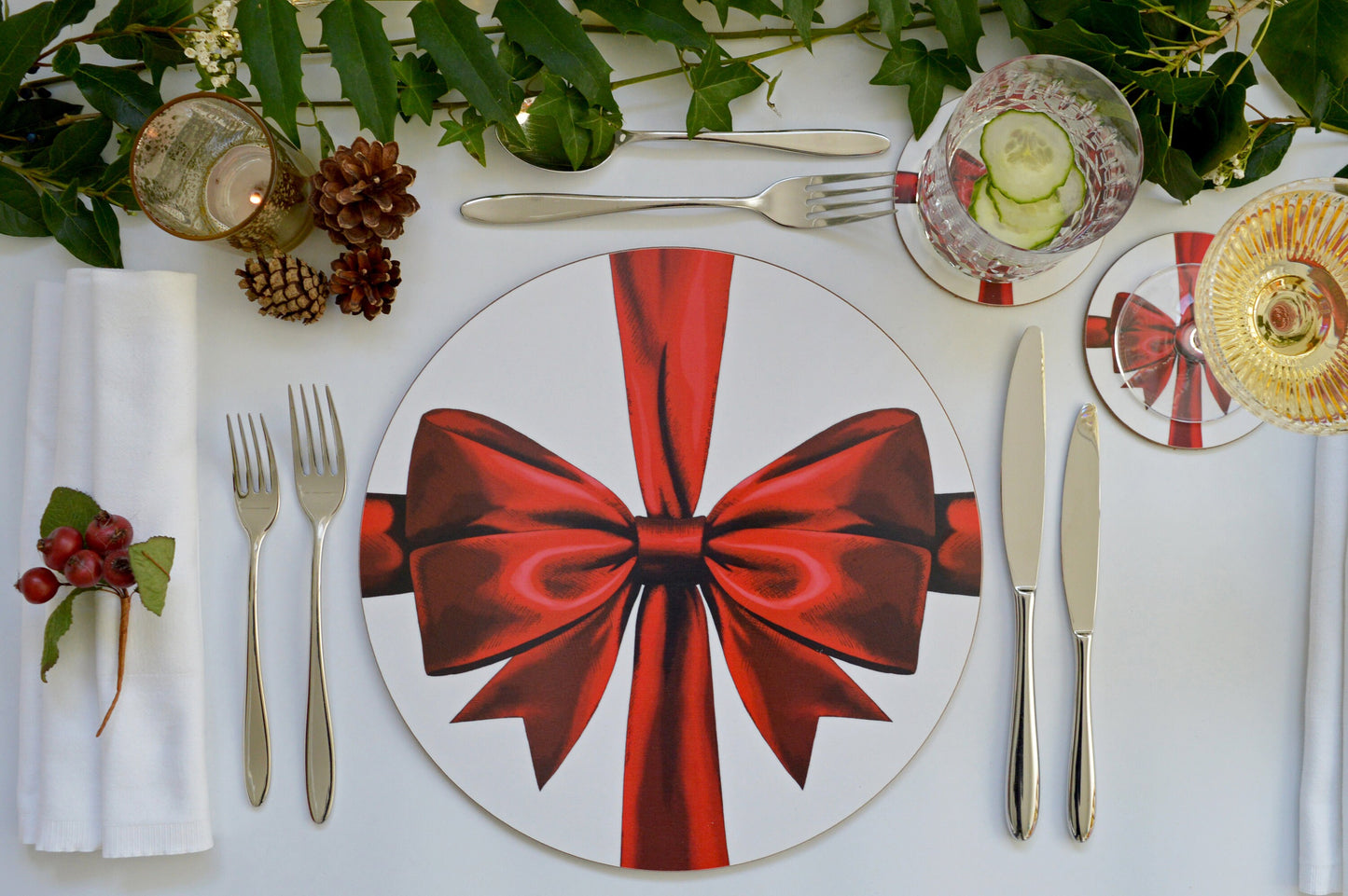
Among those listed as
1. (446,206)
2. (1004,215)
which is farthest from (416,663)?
(1004,215)

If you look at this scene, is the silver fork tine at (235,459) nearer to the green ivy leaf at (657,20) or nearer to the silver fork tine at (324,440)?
the silver fork tine at (324,440)

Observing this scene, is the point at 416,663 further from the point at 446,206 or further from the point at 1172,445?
the point at 1172,445

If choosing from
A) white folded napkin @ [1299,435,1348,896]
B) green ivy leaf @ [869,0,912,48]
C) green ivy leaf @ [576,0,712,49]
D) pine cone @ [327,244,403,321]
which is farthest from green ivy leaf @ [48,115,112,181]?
white folded napkin @ [1299,435,1348,896]

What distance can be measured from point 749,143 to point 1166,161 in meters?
0.38

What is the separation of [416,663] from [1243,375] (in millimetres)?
777

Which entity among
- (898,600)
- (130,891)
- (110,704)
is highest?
(898,600)

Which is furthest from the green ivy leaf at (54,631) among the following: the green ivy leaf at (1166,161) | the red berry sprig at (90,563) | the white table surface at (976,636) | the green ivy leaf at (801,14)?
the green ivy leaf at (1166,161)

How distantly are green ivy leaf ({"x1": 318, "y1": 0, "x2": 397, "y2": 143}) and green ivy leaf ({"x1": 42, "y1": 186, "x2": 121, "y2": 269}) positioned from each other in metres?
0.30

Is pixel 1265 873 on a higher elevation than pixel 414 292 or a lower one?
lower

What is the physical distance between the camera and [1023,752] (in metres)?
0.73

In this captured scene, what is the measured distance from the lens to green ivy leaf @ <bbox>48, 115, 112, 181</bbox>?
29.0 inches

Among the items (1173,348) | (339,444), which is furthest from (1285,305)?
(339,444)

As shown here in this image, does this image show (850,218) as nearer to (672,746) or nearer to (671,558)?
(671,558)

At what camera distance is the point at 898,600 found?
0.75m
